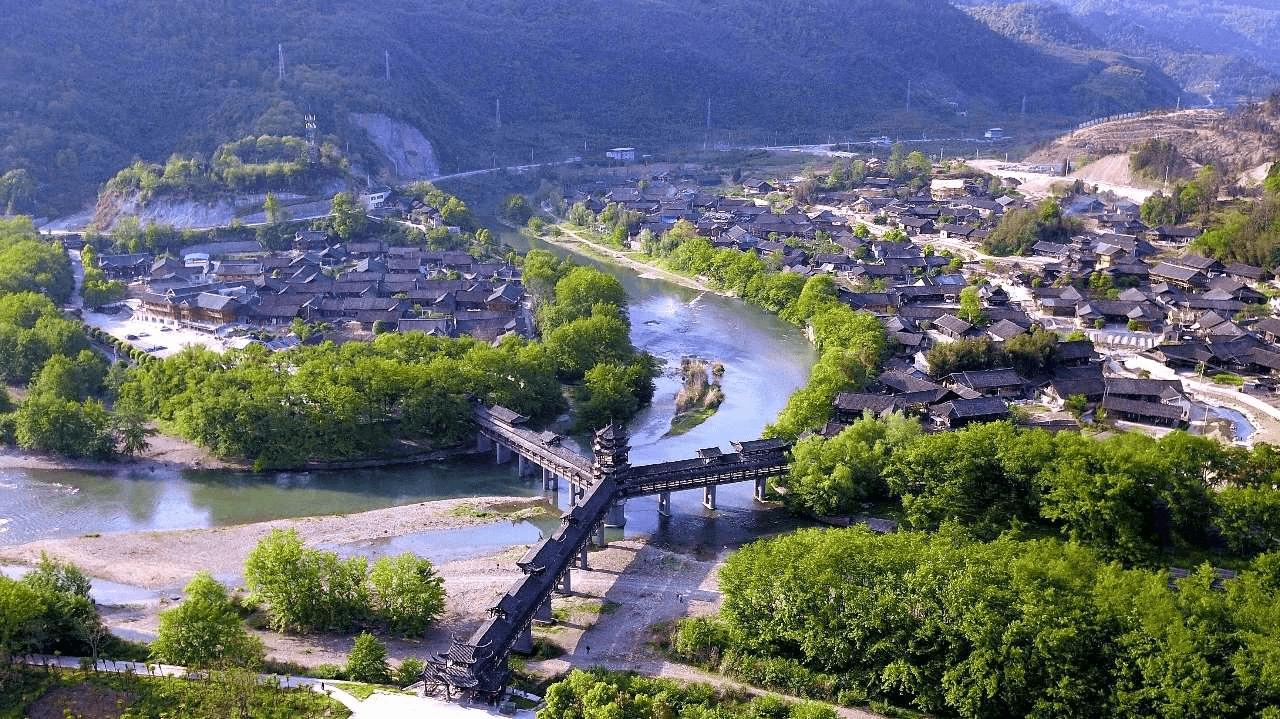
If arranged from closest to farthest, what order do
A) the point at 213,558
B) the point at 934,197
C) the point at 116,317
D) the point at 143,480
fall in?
the point at 213,558
the point at 143,480
the point at 116,317
the point at 934,197

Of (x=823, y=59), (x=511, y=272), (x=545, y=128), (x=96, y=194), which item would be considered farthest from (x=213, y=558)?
(x=823, y=59)

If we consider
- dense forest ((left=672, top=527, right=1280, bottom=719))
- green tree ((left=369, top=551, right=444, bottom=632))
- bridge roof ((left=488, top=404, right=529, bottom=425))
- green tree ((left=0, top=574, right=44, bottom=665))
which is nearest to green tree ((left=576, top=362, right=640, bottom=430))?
bridge roof ((left=488, top=404, right=529, bottom=425))

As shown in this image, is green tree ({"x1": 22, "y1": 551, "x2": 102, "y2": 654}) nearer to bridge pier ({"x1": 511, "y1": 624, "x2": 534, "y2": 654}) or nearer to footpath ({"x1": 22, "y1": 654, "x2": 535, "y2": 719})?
footpath ({"x1": 22, "y1": 654, "x2": 535, "y2": 719})

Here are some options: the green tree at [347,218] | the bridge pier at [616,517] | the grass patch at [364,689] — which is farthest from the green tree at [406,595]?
the green tree at [347,218]

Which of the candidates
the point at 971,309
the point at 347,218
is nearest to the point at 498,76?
the point at 347,218

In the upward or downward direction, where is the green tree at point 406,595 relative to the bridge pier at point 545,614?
upward

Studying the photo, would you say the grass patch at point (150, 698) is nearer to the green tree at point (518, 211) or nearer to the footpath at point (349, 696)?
the footpath at point (349, 696)

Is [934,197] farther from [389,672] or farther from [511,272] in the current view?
[389,672]
